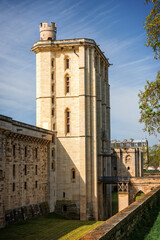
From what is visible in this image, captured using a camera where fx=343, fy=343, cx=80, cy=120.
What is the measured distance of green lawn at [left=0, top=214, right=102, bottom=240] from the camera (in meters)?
28.2

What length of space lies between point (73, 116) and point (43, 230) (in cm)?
1830

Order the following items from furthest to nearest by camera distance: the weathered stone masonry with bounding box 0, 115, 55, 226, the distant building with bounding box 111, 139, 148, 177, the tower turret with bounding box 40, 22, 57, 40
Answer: the distant building with bounding box 111, 139, 148, 177 → the tower turret with bounding box 40, 22, 57, 40 → the weathered stone masonry with bounding box 0, 115, 55, 226

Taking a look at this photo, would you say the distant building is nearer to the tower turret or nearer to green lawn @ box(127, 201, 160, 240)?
the tower turret

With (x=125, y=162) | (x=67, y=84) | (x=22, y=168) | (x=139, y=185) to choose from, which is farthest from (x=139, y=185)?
(x=125, y=162)

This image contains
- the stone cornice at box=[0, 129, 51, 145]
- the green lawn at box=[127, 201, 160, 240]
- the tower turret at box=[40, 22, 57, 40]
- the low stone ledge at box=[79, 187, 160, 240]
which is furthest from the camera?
the tower turret at box=[40, 22, 57, 40]

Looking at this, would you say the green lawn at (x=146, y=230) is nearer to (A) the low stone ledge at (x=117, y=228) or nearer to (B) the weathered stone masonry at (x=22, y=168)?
(A) the low stone ledge at (x=117, y=228)

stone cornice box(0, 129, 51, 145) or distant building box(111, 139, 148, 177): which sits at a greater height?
stone cornice box(0, 129, 51, 145)

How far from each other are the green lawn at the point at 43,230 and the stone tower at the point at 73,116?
7.04 metres

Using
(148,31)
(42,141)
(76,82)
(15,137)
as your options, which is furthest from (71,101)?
(148,31)

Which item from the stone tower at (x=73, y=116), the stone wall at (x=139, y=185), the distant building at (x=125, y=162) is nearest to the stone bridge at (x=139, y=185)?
the stone wall at (x=139, y=185)

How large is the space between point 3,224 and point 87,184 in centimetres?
1653

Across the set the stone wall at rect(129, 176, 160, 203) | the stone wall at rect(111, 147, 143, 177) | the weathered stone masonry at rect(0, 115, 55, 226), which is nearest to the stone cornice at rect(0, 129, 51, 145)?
the weathered stone masonry at rect(0, 115, 55, 226)

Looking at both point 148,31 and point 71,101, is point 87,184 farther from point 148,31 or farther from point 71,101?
point 148,31

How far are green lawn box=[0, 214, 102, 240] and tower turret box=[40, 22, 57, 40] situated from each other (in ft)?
84.1
